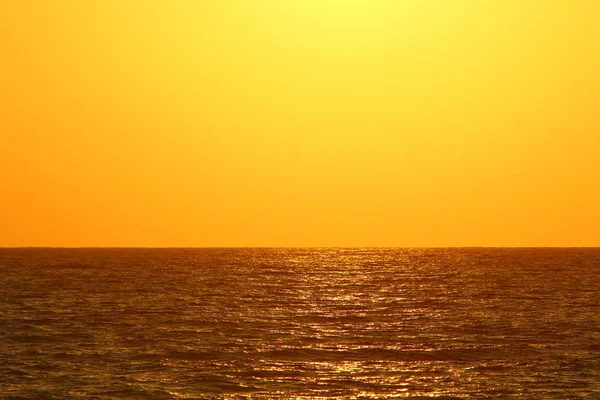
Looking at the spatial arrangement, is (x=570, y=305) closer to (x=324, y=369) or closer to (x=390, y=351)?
(x=390, y=351)

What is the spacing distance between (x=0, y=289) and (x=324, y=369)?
2301 inches

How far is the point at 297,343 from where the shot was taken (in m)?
51.3

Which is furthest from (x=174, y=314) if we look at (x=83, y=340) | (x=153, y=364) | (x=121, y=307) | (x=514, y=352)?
(x=514, y=352)

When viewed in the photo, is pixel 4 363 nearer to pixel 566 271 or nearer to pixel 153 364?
pixel 153 364

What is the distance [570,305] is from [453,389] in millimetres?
39260

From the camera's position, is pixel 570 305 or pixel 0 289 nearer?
pixel 570 305

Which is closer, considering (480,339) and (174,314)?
(480,339)

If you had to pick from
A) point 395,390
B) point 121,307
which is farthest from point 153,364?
point 121,307

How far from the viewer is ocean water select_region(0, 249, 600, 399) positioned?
38.9 meters

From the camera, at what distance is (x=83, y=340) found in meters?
51.4

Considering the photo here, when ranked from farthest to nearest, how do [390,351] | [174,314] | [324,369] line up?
1. [174,314]
2. [390,351]
3. [324,369]

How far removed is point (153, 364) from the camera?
43.9 metres

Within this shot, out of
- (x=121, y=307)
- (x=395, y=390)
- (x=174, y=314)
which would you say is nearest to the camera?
(x=395, y=390)

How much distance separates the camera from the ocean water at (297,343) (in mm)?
38938
